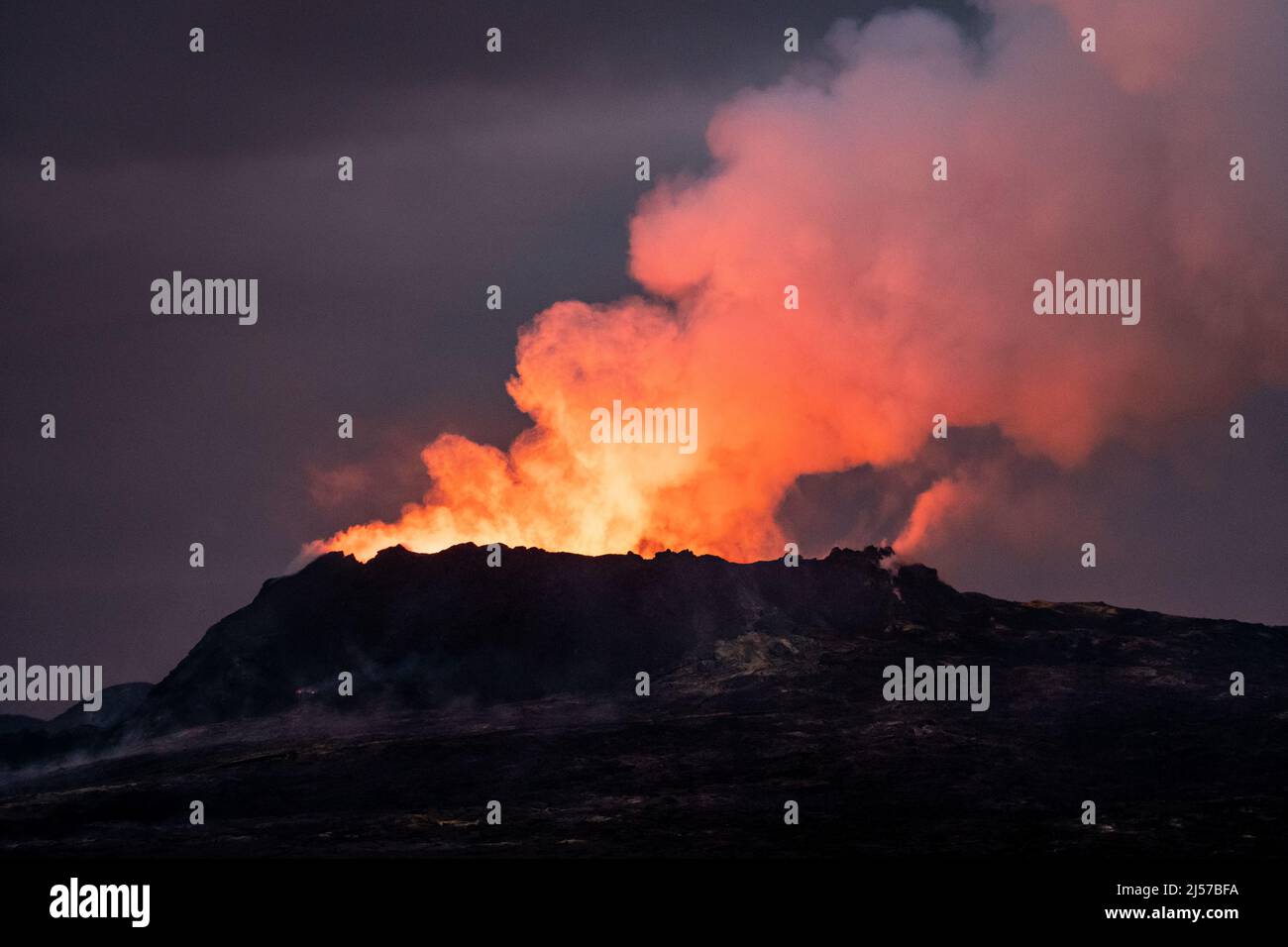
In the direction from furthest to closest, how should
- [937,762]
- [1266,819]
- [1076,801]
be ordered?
[937,762], [1076,801], [1266,819]

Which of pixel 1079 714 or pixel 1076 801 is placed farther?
pixel 1079 714
